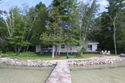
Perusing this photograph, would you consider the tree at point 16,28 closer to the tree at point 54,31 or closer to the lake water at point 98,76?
the tree at point 54,31

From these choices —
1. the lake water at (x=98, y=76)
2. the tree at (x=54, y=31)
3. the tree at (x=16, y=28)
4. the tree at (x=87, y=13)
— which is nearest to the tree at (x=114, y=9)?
the tree at (x=87, y=13)

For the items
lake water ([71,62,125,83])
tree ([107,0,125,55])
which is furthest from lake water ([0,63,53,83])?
tree ([107,0,125,55])

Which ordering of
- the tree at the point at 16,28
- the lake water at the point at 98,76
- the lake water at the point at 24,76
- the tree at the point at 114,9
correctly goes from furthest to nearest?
the tree at the point at 114,9 < the tree at the point at 16,28 < the lake water at the point at 24,76 < the lake water at the point at 98,76

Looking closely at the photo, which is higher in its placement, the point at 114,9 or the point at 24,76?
the point at 114,9

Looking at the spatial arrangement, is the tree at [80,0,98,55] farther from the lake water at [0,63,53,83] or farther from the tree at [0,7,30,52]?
the lake water at [0,63,53,83]

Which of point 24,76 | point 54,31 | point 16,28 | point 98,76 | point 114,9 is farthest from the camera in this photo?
point 114,9

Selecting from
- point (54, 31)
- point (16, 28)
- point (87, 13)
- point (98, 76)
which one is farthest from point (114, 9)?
point (16, 28)

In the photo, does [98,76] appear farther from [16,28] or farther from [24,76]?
[16,28]

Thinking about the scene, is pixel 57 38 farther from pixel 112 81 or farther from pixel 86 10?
pixel 112 81

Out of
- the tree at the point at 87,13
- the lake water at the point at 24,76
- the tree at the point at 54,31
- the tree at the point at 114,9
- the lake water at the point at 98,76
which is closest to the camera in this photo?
the lake water at the point at 98,76

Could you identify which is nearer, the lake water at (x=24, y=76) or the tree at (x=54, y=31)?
the lake water at (x=24, y=76)

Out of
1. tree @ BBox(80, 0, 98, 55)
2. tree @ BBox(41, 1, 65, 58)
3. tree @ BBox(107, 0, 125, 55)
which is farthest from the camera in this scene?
tree @ BBox(107, 0, 125, 55)

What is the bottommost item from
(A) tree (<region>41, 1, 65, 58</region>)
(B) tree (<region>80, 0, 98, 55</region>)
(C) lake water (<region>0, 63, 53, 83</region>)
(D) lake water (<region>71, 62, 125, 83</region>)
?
(C) lake water (<region>0, 63, 53, 83</region>)

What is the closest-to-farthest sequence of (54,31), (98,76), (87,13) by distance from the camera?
1. (98,76)
2. (54,31)
3. (87,13)
